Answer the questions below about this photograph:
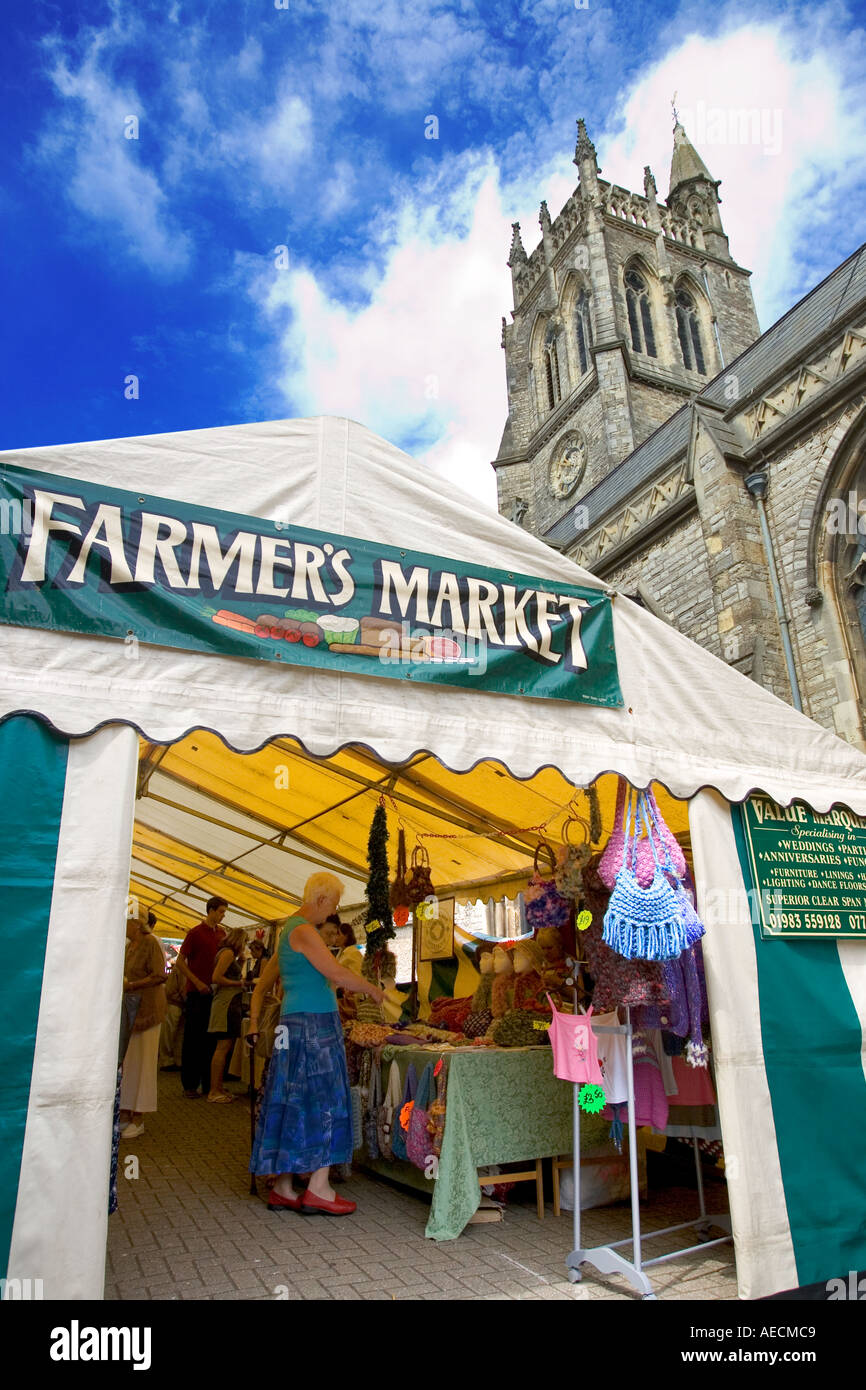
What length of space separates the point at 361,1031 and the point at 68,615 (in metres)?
4.45

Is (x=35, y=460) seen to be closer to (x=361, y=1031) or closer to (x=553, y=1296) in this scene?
(x=553, y=1296)

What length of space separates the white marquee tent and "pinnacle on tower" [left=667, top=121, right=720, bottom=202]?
135 ft

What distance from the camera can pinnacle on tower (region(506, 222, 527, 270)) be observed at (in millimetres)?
37719

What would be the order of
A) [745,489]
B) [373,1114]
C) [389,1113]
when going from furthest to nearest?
[745,489] → [373,1114] → [389,1113]

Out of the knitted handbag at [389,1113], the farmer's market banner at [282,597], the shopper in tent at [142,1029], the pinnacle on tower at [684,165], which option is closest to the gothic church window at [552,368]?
the pinnacle on tower at [684,165]

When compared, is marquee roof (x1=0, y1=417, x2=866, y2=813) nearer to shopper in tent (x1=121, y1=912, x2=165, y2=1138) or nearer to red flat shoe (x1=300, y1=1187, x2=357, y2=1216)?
red flat shoe (x1=300, y1=1187, x2=357, y2=1216)

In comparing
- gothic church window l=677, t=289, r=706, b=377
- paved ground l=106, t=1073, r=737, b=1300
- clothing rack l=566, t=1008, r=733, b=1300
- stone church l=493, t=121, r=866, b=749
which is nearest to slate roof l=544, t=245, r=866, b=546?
stone church l=493, t=121, r=866, b=749

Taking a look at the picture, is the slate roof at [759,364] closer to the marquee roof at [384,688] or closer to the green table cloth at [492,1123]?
the marquee roof at [384,688]

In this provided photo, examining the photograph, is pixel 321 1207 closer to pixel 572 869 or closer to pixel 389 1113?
pixel 389 1113

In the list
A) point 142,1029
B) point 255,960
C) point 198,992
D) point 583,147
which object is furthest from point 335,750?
point 583,147

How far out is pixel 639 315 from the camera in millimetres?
31703

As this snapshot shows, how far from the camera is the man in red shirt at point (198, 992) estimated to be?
26.8ft

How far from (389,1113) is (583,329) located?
1297 inches
